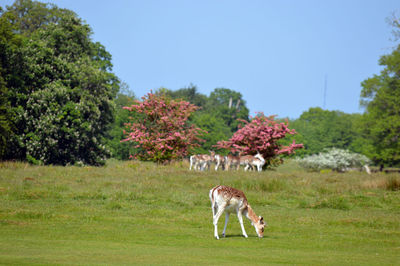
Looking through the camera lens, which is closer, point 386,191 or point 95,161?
point 386,191

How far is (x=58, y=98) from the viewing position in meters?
45.8

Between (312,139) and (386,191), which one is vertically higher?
(312,139)

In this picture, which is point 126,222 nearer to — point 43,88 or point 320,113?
point 43,88

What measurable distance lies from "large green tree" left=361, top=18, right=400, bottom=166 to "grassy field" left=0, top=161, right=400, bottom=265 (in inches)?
1084

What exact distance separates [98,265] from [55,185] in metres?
18.0

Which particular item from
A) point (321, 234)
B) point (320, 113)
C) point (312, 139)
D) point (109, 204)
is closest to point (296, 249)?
point (321, 234)

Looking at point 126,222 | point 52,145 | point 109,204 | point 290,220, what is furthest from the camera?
point 52,145

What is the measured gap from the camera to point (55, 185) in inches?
1109

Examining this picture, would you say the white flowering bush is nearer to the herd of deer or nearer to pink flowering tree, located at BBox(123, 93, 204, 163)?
the herd of deer

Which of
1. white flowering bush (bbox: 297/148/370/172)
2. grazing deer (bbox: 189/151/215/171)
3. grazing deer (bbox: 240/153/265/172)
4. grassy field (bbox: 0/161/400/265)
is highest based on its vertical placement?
white flowering bush (bbox: 297/148/370/172)

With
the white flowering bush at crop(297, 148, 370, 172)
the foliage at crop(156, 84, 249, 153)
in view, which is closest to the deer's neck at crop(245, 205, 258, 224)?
the foliage at crop(156, 84, 249, 153)

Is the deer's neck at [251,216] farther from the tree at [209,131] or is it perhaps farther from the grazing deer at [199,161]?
the tree at [209,131]

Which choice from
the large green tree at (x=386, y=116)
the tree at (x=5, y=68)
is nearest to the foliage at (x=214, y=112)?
the tree at (x=5, y=68)

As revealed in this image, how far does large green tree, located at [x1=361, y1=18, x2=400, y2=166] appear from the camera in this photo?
6116cm
